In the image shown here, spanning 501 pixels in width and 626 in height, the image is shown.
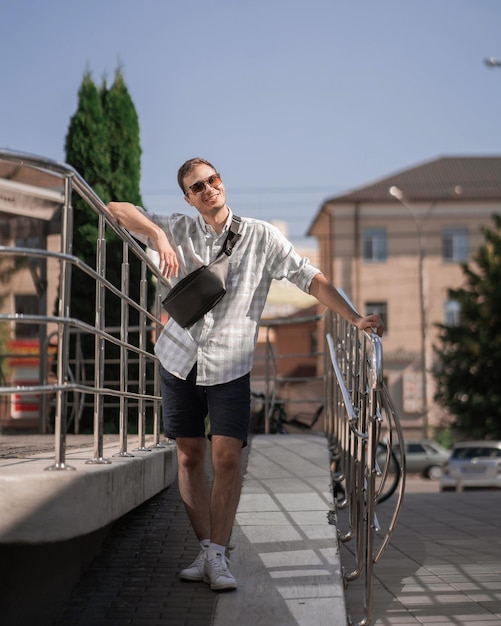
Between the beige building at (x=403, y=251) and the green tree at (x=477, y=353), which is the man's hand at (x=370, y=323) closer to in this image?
the green tree at (x=477, y=353)

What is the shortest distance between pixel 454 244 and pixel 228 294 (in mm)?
46670

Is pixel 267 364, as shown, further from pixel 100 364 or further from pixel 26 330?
pixel 26 330

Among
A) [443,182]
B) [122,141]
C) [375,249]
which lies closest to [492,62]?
[122,141]

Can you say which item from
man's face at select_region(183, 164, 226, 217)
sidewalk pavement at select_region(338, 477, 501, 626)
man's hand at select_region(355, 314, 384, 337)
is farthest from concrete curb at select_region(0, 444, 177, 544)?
sidewalk pavement at select_region(338, 477, 501, 626)

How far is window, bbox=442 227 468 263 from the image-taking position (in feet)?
164

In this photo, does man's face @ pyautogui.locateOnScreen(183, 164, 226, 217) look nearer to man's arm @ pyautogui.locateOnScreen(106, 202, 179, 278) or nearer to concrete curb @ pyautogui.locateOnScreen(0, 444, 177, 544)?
man's arm @ pyautogui.locateOnScreen(106, 202, 179, 278)

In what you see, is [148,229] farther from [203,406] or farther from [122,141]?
[122,141]

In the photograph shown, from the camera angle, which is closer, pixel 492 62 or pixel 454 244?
pixel 492 62

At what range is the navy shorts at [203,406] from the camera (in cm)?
450

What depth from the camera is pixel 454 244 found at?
50.0 m

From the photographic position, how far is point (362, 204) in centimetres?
4956

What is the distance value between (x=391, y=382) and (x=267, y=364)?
1479 inches

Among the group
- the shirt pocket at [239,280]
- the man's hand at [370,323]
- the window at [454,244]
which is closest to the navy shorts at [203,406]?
the shirt pocket at [239,280]

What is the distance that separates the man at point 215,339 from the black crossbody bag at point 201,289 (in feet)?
0.21
